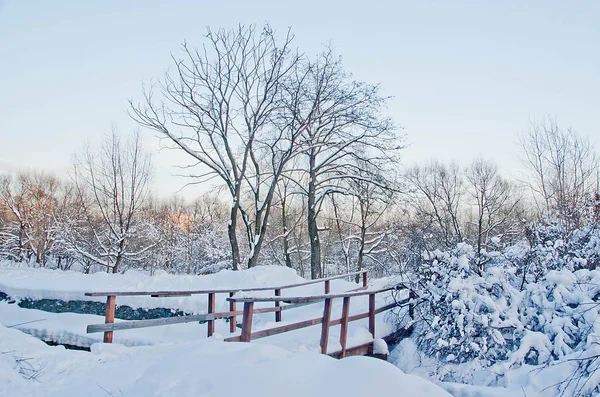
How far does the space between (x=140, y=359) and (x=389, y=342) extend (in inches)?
197

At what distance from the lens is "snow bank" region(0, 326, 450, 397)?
2.79 meters

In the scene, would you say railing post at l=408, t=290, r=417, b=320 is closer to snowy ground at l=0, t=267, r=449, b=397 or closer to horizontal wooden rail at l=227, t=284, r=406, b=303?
horizontal wooden rail at l=227, t=284, r=406, b=303

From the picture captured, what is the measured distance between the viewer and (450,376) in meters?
5.82

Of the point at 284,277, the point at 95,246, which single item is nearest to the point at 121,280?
the point at 284,277

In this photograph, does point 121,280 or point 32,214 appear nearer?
point 121,280

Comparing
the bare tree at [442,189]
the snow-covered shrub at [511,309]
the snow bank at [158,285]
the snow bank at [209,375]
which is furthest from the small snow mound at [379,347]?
the bare tree at [442,189]

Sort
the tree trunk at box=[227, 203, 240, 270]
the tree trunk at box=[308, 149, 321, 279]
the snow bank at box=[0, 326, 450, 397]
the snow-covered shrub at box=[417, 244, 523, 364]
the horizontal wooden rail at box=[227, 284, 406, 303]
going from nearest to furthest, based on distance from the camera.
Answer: the snow bank at box=[0, 326, 450, 397] → the horizontal wooden rail at box=[227, 284, 406, 303] → the snow-covered shrub at box=[417, 244, 523, 364] → the tree trunk at box=[227, 203, 240, 270] → the tree trunk at box=[308, 149, 321, 279]

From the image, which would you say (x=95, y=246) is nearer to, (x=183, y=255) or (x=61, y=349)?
(x=183, y=255)

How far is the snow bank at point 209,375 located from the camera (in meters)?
2.79

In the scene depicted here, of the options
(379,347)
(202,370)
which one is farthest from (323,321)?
(202,370)

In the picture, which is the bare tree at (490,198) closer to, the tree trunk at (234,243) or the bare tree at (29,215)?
the tree trunk at (234,243)

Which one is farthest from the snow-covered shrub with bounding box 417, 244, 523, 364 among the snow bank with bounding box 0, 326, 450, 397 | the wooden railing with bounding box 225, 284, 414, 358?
the snow bank with bounding box 0, 326, 450, 397

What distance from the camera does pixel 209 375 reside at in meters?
3.19

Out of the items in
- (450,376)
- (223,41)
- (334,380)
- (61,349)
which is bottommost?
(450,376)
